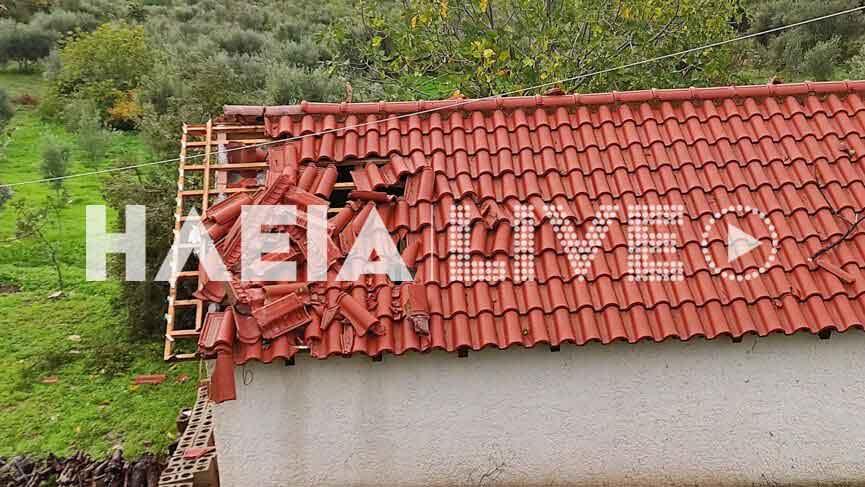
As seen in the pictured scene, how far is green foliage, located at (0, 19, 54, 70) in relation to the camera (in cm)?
2391

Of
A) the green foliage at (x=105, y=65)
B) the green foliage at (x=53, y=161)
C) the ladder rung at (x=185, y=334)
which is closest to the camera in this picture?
the ladder rung at (x=185, y=334)

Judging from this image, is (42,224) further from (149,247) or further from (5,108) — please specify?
(5,108)

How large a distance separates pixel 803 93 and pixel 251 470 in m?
7.28

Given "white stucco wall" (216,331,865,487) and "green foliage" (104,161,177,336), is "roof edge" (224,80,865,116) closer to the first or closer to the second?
"white stucco wall" (216,331,865,487)

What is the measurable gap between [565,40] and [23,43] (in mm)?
23142

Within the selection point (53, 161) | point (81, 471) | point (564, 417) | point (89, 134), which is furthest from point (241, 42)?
point (564, 417)

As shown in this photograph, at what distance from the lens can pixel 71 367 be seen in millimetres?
9648

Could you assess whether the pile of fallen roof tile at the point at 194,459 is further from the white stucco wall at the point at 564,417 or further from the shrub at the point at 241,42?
the shrub at the point at 241,42

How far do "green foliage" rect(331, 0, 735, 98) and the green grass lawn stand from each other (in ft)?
22.7

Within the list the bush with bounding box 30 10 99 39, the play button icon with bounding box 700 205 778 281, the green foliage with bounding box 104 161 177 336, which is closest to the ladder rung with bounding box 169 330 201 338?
the play button icon with bounding box 700 205 778 281

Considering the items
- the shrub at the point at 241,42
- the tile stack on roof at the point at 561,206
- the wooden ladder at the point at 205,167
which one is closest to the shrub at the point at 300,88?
the shrub at the point at 241,42

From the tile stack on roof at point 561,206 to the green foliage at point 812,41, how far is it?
1675 cm

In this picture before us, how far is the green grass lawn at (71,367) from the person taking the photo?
809cm

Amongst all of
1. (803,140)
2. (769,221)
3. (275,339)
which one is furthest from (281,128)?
(803,140)
